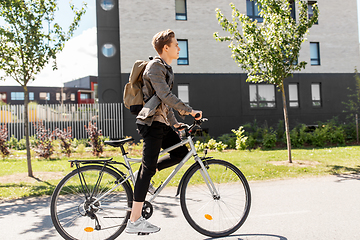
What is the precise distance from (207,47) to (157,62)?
57.7 feet

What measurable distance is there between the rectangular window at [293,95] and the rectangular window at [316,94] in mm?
1131

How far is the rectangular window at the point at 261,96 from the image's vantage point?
20625mm

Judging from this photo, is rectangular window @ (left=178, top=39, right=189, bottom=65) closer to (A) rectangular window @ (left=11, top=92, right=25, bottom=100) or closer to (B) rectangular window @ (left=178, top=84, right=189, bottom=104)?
(B) rectangular window @ (left=178, top=84, right=189, bottom=104)

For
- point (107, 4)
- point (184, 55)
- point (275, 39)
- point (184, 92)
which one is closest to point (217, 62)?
point (184, 55)

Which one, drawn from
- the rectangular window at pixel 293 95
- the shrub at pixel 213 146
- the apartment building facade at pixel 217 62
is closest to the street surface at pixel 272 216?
the shrub at pixel 213 146

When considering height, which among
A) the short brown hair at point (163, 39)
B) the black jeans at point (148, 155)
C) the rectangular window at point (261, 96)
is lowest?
the black jeans at point (148, 155)

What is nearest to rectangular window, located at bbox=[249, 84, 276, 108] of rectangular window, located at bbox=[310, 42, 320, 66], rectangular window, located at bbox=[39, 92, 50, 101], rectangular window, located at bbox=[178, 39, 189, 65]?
rectangular window, located at bbox=[310, 42, 320, 66]

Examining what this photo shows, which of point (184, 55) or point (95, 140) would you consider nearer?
point (95, 140)

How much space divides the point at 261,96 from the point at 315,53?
5129 millimetres

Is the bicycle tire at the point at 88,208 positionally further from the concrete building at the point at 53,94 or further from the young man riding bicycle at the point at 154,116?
the concrete building at the point at 53,94

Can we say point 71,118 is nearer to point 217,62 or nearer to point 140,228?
point 217,62

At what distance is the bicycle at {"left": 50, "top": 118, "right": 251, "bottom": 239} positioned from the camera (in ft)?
10.2

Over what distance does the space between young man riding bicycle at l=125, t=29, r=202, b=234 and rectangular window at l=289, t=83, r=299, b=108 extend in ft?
63.4

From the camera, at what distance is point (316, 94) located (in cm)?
2145
